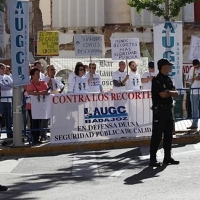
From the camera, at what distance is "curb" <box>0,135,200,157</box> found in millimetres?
12820

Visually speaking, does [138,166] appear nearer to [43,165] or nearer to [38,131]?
[43,165]

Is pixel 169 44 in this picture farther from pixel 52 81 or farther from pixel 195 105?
pixel 52 81

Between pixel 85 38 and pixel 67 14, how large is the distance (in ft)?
50.0

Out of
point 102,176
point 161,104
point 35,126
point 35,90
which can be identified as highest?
point 35,90

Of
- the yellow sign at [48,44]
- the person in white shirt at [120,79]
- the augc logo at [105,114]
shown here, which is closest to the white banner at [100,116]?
the augc logo at [105,114]

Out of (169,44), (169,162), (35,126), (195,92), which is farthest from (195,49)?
(169,162)

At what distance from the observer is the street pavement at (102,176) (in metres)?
8.61

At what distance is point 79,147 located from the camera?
1323cm

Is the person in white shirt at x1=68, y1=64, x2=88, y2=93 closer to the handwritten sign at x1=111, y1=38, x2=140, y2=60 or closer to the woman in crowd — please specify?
the woman in crowd

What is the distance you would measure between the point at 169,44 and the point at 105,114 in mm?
2246

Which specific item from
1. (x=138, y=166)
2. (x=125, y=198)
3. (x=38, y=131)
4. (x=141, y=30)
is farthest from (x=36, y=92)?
(x=141, y=30)

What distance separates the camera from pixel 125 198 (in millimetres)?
8281

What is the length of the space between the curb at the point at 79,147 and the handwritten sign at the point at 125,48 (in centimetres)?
301

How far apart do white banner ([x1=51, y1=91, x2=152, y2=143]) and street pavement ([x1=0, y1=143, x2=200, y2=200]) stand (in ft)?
2.52
